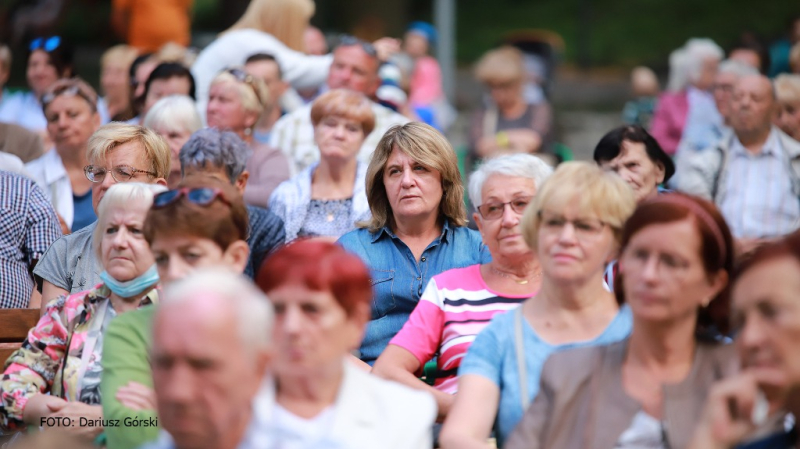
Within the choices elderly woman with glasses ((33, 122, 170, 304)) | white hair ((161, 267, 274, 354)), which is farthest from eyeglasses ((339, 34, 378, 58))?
white hair ((161, 267, 274, 354))

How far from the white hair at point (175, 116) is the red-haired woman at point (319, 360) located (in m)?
3.51

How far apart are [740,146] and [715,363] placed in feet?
15.9

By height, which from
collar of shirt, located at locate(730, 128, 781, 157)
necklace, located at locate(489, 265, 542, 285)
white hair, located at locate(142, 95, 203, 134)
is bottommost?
collar of shirt, located at locate(730, 128, 781, 157)

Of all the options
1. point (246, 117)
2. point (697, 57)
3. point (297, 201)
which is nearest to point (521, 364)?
point (297, 201)

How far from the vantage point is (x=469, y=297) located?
413 centimetres

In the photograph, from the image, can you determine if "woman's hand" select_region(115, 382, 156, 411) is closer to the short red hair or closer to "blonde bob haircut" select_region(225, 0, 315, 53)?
the short red hair

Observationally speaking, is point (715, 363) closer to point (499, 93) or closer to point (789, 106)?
point (789, 106)

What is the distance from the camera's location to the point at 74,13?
811 inches

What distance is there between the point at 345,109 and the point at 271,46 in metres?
2.19

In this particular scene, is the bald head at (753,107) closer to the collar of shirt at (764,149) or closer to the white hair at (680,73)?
the collar of shirt at (764,149)

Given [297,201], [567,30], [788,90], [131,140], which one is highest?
[131,140]

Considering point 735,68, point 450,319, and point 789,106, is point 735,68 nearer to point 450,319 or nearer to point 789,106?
point 789,106

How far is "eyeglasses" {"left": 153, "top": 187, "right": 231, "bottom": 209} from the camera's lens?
334cm

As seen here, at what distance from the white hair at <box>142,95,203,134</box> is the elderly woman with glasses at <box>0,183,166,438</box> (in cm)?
244
